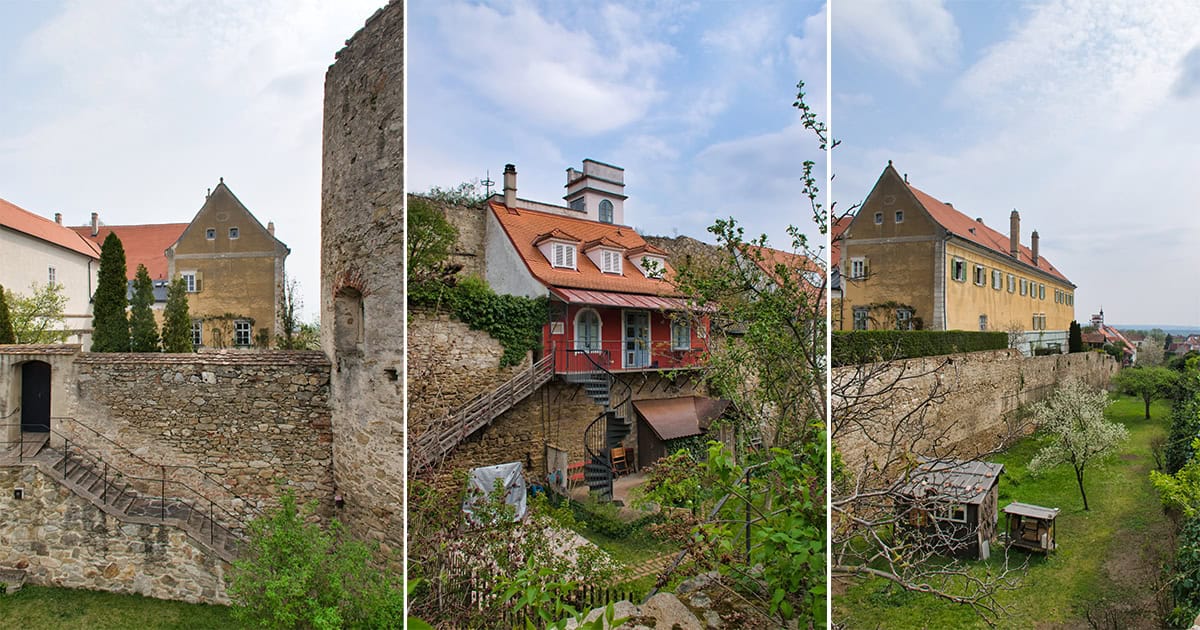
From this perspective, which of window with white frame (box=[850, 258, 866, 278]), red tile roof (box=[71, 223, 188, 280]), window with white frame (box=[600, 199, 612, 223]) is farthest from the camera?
red tile roof (box=[71, 223, 188, 280])

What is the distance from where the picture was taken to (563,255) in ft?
4.10

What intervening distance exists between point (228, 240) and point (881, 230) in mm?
5181

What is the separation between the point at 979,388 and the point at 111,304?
21.7 ft

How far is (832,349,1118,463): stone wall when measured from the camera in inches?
58.6

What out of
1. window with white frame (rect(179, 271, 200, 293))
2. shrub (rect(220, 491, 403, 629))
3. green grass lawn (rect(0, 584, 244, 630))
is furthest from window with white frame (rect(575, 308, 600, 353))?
window with white frame (rect(179, 271, 200, 293))

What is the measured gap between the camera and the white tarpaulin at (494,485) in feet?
4.23

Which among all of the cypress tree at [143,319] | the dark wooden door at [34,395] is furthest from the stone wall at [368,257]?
the dark wooden door at [34,395]

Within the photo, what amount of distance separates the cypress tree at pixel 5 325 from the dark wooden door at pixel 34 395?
0.70m

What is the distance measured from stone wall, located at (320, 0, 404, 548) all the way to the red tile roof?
2503 mm

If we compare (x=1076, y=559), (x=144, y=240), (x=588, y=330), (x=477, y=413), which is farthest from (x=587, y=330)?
(x=144, y=240)

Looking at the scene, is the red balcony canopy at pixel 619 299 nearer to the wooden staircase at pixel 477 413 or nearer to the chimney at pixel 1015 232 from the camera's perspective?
the wooden staircase at pixel 477 413

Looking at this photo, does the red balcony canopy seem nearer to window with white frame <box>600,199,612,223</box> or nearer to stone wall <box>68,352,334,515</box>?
window with white frame <box>600,199,612,223</box>

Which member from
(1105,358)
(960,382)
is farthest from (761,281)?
(1105,358)

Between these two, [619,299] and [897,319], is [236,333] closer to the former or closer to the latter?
[619,299]
